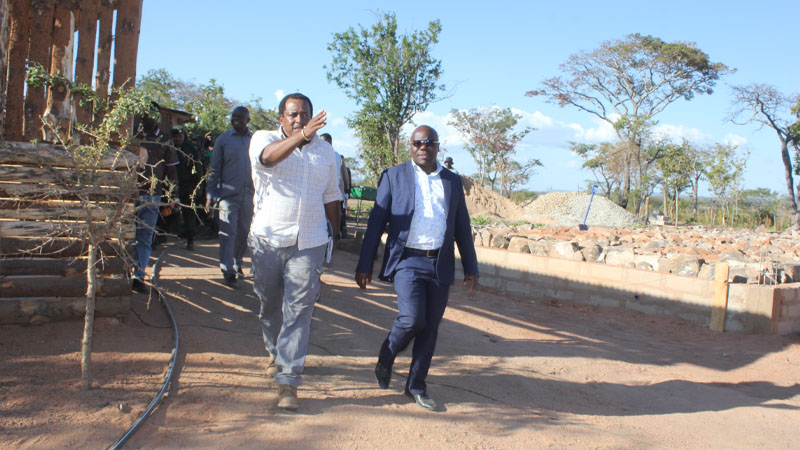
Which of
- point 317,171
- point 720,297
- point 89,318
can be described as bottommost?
point 89,318

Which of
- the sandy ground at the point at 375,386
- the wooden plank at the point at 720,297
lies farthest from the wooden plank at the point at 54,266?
the wooden plank at the point at 720,297

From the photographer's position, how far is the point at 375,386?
13.5ft

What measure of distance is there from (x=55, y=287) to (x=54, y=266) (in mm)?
143

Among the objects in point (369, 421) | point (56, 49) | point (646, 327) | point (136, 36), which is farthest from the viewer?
point (646, 327)

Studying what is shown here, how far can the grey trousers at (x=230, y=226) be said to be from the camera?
5.91m

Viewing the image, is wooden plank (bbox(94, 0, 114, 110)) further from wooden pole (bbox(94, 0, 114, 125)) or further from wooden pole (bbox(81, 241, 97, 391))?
wooden pole (bbox(81, 241, 97, 391))

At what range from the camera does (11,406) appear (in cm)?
305

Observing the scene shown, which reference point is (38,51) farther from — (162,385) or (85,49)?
(162,385)

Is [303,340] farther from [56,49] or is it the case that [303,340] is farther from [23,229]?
[56,49]

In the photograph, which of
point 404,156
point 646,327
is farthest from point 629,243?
point 404,156

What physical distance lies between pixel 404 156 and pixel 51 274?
71.1 ft

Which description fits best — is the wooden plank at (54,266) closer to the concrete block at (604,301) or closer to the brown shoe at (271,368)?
the brown shoe at (271,368)

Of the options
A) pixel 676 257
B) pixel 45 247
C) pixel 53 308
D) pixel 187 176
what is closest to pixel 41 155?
pixel 45 247

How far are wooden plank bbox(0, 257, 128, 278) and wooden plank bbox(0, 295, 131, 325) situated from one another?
0.57 feet
